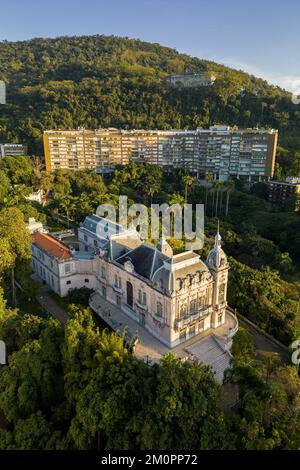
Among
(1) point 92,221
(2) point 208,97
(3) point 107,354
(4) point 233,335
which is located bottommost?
(4) point 233,335

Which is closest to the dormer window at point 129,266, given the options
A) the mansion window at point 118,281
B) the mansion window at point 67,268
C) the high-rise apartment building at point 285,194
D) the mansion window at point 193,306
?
the mansion window at point 118,281

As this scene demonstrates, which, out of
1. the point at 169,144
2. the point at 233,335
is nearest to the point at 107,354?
the point at 233,335

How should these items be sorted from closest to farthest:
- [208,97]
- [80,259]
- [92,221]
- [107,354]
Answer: [107,354] < [80,259] < [92,221] < [208,97]

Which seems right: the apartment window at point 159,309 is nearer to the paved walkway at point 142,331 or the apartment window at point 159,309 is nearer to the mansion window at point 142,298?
the mansion window at point 142,298

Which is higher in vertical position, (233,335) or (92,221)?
(92,221)

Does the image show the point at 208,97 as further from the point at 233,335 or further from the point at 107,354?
the point at 107,354

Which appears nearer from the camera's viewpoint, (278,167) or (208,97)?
(278,167)
